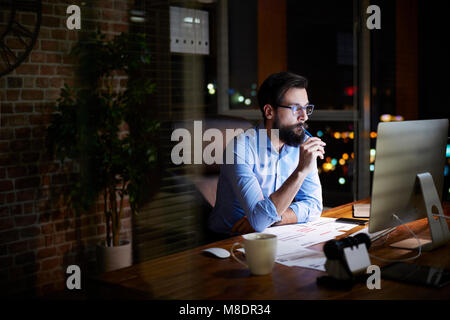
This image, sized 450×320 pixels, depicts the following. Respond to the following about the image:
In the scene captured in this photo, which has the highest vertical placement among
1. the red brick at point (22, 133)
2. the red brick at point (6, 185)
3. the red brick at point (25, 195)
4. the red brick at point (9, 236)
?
the red brick at point (22, 133)

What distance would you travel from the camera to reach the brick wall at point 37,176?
244cm

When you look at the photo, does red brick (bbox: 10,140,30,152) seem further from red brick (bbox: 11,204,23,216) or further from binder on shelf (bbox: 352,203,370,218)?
binder on shelf (bbox: 352,203,370,218)

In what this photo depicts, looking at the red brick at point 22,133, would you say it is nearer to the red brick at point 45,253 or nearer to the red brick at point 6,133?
the red brick at point 6,133

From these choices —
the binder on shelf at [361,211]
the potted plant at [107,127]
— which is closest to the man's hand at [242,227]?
the binder on shelf at [361,211]

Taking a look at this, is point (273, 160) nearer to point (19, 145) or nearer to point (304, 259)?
point (304, 259)

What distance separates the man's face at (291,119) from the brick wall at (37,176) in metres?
1.26

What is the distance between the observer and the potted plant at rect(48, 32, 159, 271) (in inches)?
102

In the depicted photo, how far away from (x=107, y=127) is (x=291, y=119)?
1.10 meters

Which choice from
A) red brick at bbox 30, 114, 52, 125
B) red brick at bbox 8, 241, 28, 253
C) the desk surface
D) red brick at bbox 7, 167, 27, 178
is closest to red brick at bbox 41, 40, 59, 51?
red brick at bbox 30, 114, 52, 125

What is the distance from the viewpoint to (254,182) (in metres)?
Result: 1.88

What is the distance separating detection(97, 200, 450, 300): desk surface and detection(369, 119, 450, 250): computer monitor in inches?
4.8

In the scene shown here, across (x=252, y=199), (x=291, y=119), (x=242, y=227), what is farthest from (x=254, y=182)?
(x=291, y=119)
